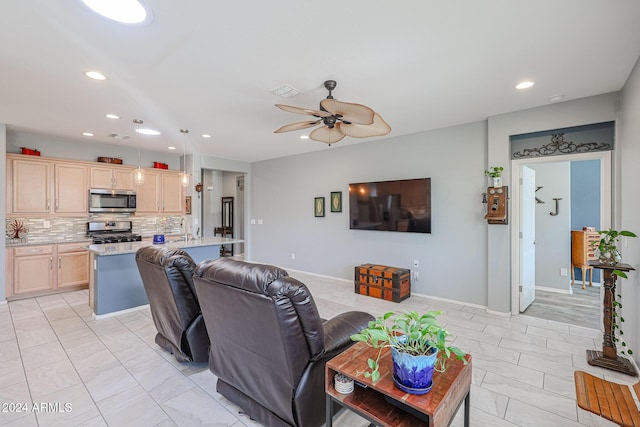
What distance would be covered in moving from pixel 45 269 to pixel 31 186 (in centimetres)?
133

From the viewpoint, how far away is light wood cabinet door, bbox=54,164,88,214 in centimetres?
488

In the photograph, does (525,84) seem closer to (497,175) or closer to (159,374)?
(497,175)

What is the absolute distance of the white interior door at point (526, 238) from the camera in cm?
389

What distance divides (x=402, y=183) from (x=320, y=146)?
71.9 inches

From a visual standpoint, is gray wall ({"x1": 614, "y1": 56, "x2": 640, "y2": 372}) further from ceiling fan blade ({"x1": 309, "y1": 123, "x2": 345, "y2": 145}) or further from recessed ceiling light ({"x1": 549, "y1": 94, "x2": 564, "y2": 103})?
ceiling fan blade ({"x1": 309, "y1": 123, "x2": 345, "y2": 145})

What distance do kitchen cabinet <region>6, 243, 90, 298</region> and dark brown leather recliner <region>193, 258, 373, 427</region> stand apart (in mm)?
3684

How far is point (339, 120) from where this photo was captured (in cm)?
289

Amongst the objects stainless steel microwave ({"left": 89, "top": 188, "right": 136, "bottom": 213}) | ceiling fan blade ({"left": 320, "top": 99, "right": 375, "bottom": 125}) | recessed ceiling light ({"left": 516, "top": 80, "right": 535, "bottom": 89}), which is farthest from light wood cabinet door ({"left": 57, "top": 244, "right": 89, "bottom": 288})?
recessed ceiling light ({"left": 516, "top": 80, "right": 535, "bottom": 89})

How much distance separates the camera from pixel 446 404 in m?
1.28

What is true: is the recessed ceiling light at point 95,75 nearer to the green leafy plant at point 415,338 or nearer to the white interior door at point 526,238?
the green leafy plant at point 415,338

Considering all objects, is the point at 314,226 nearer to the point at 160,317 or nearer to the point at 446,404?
the point at 160,317

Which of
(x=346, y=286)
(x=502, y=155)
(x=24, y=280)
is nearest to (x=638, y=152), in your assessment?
(x=502, y=155)

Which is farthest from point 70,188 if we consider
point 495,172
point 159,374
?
point 495,172

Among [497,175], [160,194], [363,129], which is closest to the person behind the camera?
[363,129]
